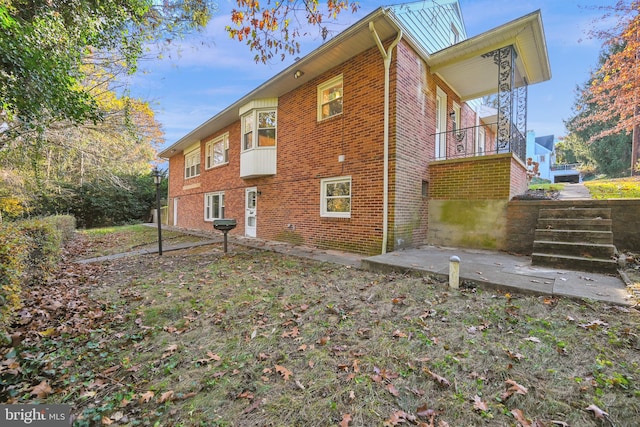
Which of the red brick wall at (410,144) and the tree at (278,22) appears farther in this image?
the red brick wall at (410,144)

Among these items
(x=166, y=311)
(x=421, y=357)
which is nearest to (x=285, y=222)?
(x=166, y=311)

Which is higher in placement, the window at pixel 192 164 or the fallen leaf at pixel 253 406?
the window at pixel 192 164

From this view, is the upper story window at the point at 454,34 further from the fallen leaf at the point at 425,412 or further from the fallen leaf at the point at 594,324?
the fallen leaf at the point at 425,412

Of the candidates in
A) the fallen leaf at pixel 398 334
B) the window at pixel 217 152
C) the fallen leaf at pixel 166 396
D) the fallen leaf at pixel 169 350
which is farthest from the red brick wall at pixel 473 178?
the window at pixel 217 152

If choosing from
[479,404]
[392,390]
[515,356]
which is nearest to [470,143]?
[515,356]

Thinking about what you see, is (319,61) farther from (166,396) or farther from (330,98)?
(166,396)

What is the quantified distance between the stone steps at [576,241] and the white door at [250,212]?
911 cm

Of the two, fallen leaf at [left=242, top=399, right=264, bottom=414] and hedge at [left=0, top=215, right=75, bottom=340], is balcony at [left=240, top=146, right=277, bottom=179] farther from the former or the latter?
fallen leaf at [left=242, top=399, right=264, bottom=414]

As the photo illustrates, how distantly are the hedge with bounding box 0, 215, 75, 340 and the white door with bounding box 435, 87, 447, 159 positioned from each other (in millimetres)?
9473

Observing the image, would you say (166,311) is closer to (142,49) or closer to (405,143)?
(405,143)

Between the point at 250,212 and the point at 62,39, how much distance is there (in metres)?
7.35

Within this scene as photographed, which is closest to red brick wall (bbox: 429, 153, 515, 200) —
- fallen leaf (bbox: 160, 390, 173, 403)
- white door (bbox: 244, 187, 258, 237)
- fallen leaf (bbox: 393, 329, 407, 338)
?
fallen leaf (bbox: 393, 329, 407, 338)

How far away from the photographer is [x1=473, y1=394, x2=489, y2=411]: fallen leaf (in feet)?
6.21

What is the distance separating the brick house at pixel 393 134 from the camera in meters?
6.71
